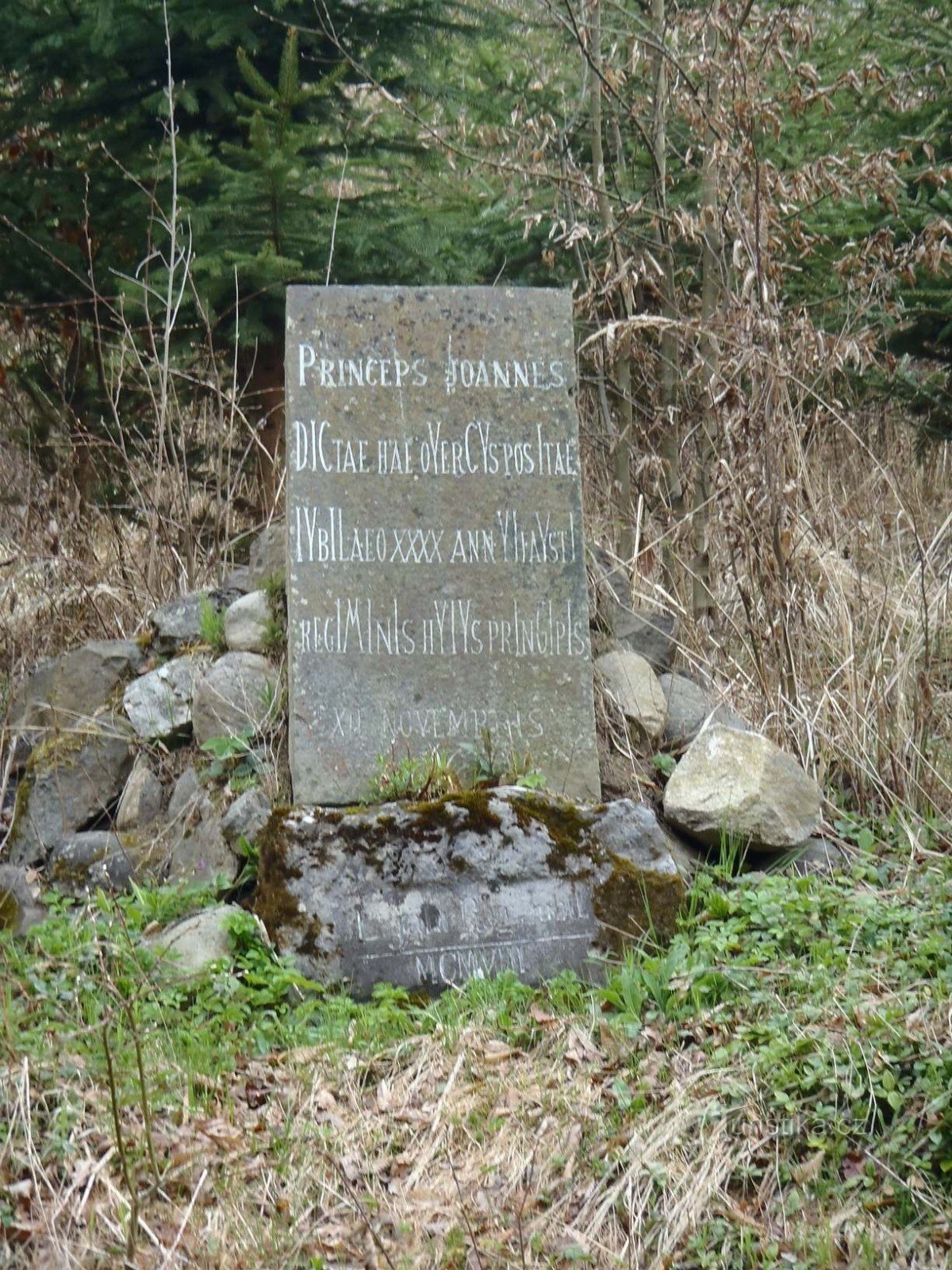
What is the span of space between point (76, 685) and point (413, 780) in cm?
173

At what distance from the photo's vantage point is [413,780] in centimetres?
498

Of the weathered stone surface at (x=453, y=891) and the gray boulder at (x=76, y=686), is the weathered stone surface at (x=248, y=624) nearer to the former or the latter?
the gray boulder at (x=76, y=686)

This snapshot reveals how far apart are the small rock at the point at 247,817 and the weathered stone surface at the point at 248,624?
83cm

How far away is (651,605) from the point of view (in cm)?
659

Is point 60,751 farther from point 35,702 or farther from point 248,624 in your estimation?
point 248,624

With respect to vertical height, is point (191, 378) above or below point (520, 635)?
above

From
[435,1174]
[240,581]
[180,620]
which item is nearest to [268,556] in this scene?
[240,581]

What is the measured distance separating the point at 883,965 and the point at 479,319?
2.77m

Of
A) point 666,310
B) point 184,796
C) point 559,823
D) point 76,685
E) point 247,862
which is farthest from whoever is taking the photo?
point 666,310

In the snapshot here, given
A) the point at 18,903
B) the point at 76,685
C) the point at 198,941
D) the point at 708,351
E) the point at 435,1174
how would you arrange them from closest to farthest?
1. the point at 435,1174
2. the point at 198,941
3. the point at 18,903
4. the point at 76,685
5. the point at 708,351

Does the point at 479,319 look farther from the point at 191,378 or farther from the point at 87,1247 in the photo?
the point at 87,1247

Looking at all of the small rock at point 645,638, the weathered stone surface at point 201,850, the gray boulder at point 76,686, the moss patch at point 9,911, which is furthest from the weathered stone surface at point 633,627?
the moss patch at point 9,911

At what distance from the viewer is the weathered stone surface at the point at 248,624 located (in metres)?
5.78

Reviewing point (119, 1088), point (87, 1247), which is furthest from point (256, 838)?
point (87, 1247)
